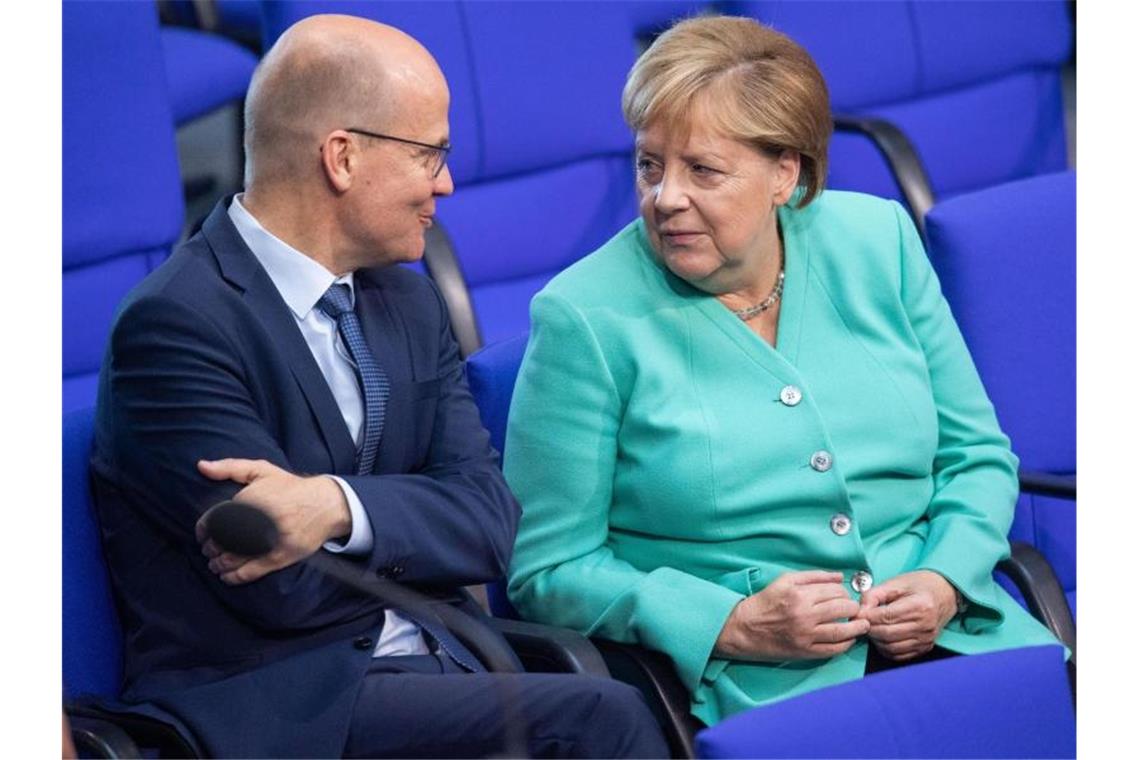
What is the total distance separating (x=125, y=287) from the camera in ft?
8.72

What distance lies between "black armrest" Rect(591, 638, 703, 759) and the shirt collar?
1.62ft

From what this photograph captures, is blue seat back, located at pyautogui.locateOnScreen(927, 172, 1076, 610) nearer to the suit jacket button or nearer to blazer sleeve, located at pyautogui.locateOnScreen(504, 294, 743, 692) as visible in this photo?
the suit jacket button

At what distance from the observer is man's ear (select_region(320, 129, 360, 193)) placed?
187cm

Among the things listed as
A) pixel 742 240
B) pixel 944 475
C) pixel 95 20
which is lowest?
pixel 944 475

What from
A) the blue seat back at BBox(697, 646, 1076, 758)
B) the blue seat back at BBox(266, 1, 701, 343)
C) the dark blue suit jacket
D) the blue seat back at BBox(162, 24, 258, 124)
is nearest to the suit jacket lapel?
the dark blue suit jacket

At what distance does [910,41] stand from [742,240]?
1549 mm

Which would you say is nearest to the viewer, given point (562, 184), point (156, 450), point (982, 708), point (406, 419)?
point (982, 708)

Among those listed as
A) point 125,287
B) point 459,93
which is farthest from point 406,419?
point 459,93

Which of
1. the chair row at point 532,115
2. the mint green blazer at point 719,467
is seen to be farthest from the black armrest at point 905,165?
the mint green blazer at point 719,467

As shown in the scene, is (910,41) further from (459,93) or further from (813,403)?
(813,403)

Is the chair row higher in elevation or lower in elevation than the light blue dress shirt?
lower

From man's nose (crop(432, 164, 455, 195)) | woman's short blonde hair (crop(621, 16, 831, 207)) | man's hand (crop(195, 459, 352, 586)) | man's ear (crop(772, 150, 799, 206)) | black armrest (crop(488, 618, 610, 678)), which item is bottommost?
black armrest (crop(488, 618, 610, 678))

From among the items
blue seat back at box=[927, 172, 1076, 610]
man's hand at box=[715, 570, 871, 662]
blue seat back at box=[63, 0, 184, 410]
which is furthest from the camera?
blue seat back at box=[63, 0, 184, 410]

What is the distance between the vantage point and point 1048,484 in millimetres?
2250
